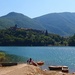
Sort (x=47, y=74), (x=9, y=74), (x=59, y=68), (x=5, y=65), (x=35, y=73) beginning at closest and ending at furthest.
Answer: (x=9, y=74) → (x=35, y=73) → (x=47, y=74) → (x=5, y=65) → (x=59, y=68)

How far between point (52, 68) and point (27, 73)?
20084mm

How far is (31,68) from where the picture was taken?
116 ft

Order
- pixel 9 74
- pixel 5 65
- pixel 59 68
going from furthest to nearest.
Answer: pixel 59 68 < pixel 5 65 < pixel 9 74

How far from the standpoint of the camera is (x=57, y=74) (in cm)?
3797

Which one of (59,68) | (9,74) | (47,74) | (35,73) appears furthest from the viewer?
(59,68)

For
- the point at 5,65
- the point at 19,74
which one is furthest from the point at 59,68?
the point at 19,74

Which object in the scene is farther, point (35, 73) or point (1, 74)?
point (35, 73)

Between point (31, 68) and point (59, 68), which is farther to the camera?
point (59, 68)

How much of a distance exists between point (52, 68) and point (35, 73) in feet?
59.9

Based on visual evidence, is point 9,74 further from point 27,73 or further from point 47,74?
point 47,74

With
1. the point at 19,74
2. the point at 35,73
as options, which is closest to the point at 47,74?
the point at 35,73

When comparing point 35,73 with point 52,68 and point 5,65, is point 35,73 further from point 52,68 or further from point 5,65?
point 52,68

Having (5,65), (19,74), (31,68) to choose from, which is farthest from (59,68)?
(19,74)

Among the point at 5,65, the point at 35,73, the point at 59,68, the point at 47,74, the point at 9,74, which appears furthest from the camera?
the point at 59,68
